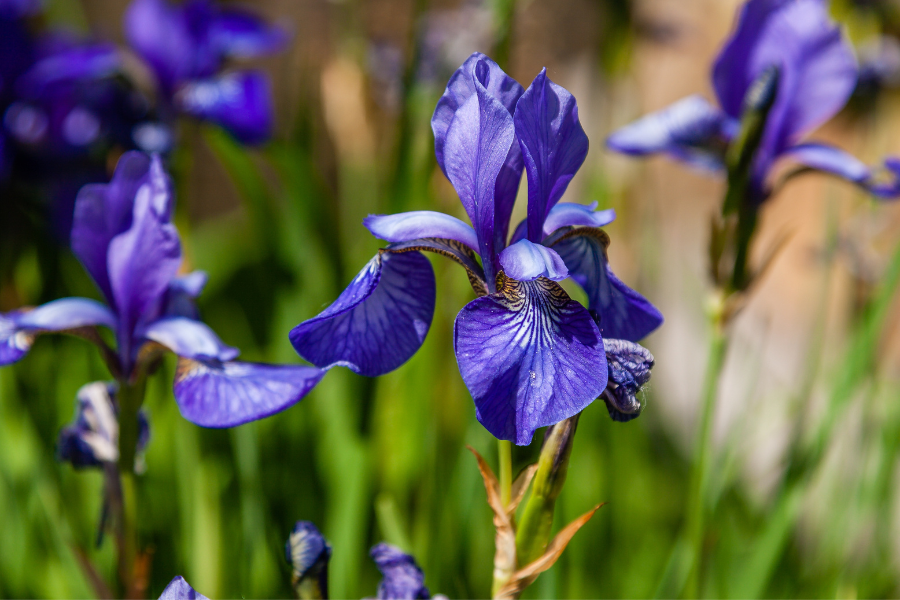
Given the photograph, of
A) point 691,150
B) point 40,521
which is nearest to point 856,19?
point 691,150

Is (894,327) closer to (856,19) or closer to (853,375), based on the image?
(856,19)

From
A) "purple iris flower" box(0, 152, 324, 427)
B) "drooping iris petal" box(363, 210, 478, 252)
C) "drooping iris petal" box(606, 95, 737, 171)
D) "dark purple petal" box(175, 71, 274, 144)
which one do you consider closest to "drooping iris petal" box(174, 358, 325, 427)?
"purple iris flower" box(0, 152, 324, 427)

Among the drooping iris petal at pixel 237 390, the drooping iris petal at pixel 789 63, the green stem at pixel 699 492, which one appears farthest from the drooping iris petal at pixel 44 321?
the drooping iris petal at pixel 789 63

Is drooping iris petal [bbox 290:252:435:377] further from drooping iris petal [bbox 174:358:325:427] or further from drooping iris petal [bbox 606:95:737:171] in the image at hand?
drooping iris petal [bbox 606:95:737:171]

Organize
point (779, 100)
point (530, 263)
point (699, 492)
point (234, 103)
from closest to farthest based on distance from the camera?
point (530, 263) → point (699, 492) → point (779, 100) → point (234, 103)

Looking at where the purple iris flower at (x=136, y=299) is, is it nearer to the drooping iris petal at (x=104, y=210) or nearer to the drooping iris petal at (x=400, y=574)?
the drooping iris petal at (x=104, y=210)

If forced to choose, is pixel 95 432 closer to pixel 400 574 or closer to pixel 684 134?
pixel 400 574

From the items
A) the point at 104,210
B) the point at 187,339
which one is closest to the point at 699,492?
the point at 187,339
